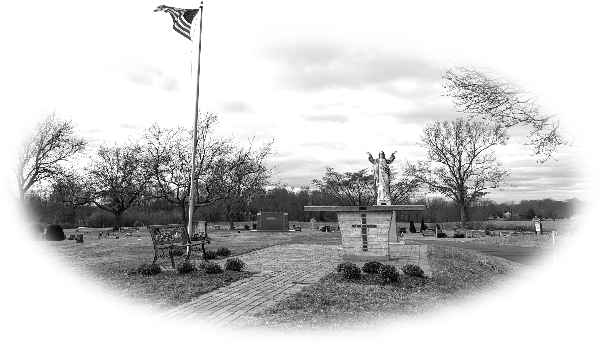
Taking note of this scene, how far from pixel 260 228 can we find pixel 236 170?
17.1ft

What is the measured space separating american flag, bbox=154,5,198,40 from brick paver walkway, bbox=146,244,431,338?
4208 millimetres

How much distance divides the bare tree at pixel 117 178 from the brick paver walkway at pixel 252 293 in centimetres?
1063

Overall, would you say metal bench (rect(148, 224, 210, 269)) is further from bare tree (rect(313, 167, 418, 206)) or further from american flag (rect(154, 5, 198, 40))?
bare tree (rect(313, 167, 418, 206))

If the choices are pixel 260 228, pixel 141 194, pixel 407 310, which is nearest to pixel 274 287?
pixel 407 310

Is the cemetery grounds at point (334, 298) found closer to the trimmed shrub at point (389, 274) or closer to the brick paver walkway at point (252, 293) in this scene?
the trimmed shrub at point (389, 274)

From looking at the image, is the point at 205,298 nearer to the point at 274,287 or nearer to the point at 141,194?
the point at 274,287

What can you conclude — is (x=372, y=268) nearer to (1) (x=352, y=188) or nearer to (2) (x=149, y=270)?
(2) (x=149, y=270)

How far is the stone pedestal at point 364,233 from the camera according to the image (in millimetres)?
9695

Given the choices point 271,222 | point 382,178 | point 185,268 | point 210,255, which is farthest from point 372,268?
point 271,222

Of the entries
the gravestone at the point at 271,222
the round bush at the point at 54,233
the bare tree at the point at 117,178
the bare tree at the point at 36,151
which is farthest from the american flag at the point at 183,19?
the gravestone at the point at 271,222

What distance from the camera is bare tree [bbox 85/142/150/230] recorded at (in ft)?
65.9

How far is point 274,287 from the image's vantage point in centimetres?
696

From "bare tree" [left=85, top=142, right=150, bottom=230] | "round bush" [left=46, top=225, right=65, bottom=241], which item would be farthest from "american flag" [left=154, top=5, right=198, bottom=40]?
"round bush" [left=46, top=225, right=65, bottom=241]

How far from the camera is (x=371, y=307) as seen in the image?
5535 millimetres
